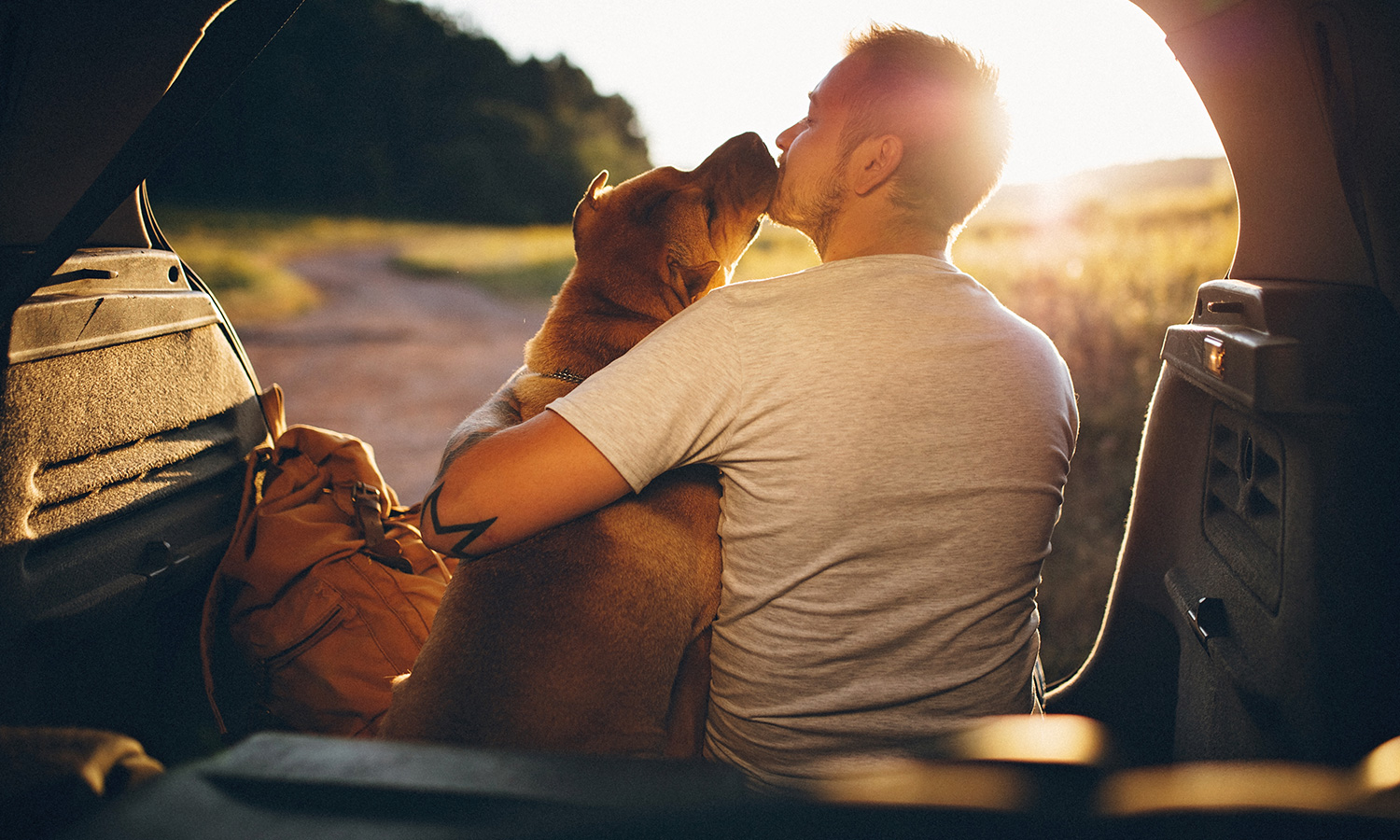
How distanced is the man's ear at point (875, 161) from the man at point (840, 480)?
0.82ft

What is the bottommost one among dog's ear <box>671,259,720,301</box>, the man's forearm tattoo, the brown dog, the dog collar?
the brown dog

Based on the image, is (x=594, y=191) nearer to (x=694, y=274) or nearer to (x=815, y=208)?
(x=694, y=274)

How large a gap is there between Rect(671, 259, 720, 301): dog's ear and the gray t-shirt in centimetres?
71

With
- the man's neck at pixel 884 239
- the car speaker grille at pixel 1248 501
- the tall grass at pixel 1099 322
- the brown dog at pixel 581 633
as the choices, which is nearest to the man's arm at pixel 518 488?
the brown dog at pixel 581 633

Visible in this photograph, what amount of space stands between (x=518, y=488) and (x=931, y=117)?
46.8 inches

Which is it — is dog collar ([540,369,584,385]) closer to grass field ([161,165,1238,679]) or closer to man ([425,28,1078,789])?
man ([425,28,1078,789])

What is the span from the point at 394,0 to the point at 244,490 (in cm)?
4206

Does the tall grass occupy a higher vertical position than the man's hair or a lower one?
lower

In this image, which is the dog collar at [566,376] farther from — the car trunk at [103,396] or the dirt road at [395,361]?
the dirt road at [395,361]

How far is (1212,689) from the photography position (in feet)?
5.05

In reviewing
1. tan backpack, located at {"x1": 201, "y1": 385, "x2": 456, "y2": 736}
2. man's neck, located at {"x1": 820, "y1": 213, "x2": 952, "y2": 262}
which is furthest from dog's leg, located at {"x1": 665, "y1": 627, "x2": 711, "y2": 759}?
man's neck, located at {"x1": 820, "y1": 213, "x2": 952, "y2": 262}

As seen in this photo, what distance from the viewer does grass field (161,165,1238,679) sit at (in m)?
3.84

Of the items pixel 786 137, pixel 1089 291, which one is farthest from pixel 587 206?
pixel 1089 291

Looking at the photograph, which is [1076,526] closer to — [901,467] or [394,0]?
[901,467]
